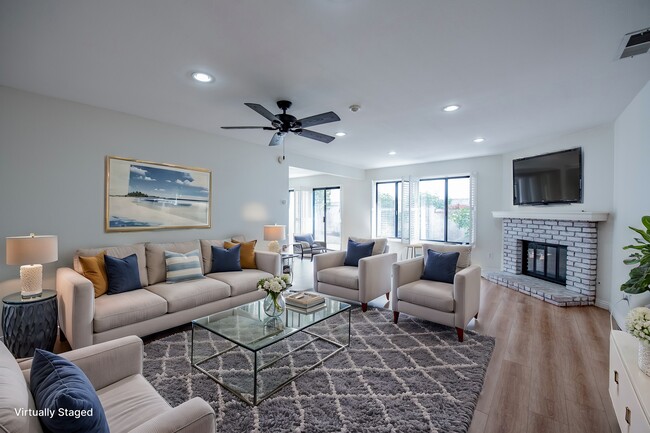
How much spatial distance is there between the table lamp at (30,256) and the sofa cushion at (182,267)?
1053 mm

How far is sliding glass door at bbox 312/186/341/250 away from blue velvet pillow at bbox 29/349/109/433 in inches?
305

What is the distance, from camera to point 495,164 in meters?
6.05

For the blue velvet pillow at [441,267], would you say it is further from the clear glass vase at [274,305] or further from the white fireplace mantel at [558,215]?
the white fireplace mantel at [558,215]

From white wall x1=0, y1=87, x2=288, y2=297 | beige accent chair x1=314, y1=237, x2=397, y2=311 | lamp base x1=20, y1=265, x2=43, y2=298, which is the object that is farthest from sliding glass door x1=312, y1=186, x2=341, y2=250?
lamp base x1=20, y1=265, x2=43, y2=298

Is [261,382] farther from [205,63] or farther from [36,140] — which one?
[36,140]

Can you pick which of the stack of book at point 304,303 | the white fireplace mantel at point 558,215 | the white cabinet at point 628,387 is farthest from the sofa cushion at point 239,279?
the white fireplace mantel at point 558,215

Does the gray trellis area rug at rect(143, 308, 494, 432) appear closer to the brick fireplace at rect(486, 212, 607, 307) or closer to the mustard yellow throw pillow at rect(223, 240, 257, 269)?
the mustard yellow throw pillow at rect(223, 240, 257, 269)

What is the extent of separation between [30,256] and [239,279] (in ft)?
6.30

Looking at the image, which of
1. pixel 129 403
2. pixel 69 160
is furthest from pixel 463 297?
pixel 69 160

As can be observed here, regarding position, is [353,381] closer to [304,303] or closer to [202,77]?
[304,303]

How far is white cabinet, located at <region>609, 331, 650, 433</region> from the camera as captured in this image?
1413 millimetres

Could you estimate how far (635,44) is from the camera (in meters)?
2.08

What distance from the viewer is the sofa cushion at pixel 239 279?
360cm

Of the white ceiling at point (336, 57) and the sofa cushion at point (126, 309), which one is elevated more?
the white ceiling at point (336, 57)
